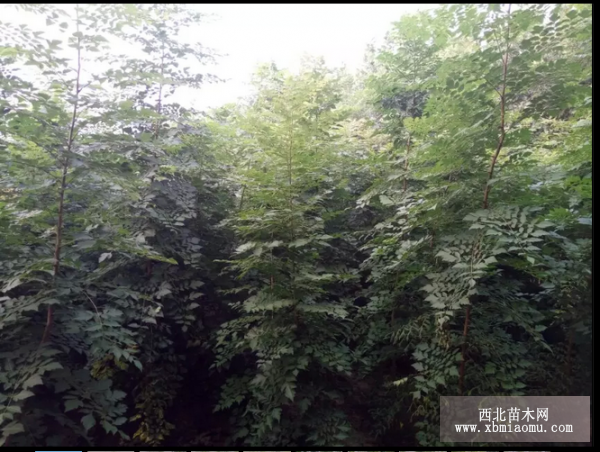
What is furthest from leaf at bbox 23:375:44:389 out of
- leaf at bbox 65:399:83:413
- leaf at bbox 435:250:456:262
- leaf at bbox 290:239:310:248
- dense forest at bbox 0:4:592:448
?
leaf at bbox 435:250:456:262

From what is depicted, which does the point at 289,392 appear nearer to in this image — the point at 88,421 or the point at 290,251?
the point at 290,251

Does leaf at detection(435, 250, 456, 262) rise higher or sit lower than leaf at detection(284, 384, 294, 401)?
higher

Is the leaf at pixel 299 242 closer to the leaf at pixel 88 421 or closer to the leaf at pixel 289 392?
the leaf at pixel 289 392

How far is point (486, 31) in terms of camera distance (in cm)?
137

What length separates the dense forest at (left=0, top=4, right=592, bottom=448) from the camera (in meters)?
1.37

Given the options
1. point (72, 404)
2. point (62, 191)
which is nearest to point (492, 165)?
point (62, 191)

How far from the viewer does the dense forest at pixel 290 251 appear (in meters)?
1.37

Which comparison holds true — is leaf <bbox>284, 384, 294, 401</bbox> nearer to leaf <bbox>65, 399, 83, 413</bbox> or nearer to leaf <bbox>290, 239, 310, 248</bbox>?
leaf <bbox>290, 239, 310, 248</bbox>

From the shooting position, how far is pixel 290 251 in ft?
5.71

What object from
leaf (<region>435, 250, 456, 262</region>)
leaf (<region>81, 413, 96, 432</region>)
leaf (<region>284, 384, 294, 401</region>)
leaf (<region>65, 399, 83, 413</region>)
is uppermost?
leaf (<region>435, 250, 456, 262</region>)

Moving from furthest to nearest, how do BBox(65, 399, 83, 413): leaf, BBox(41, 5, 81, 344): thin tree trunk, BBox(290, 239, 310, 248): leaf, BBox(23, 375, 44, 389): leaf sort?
1. BBox(290, 239, 310, 248): leaf
2. BBox(41, 5, 81, 344): thin tree trunk
3. BBox(65, 399, 83, 413): leaf
4. BBox(23, 375, 44, 389): leaf

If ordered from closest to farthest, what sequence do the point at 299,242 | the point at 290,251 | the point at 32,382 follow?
the point at 32,382 < the point at 299,242 < the point at 290,251

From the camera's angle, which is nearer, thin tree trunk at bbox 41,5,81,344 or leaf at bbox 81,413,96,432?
leaf at bbox 81,413,96,432
